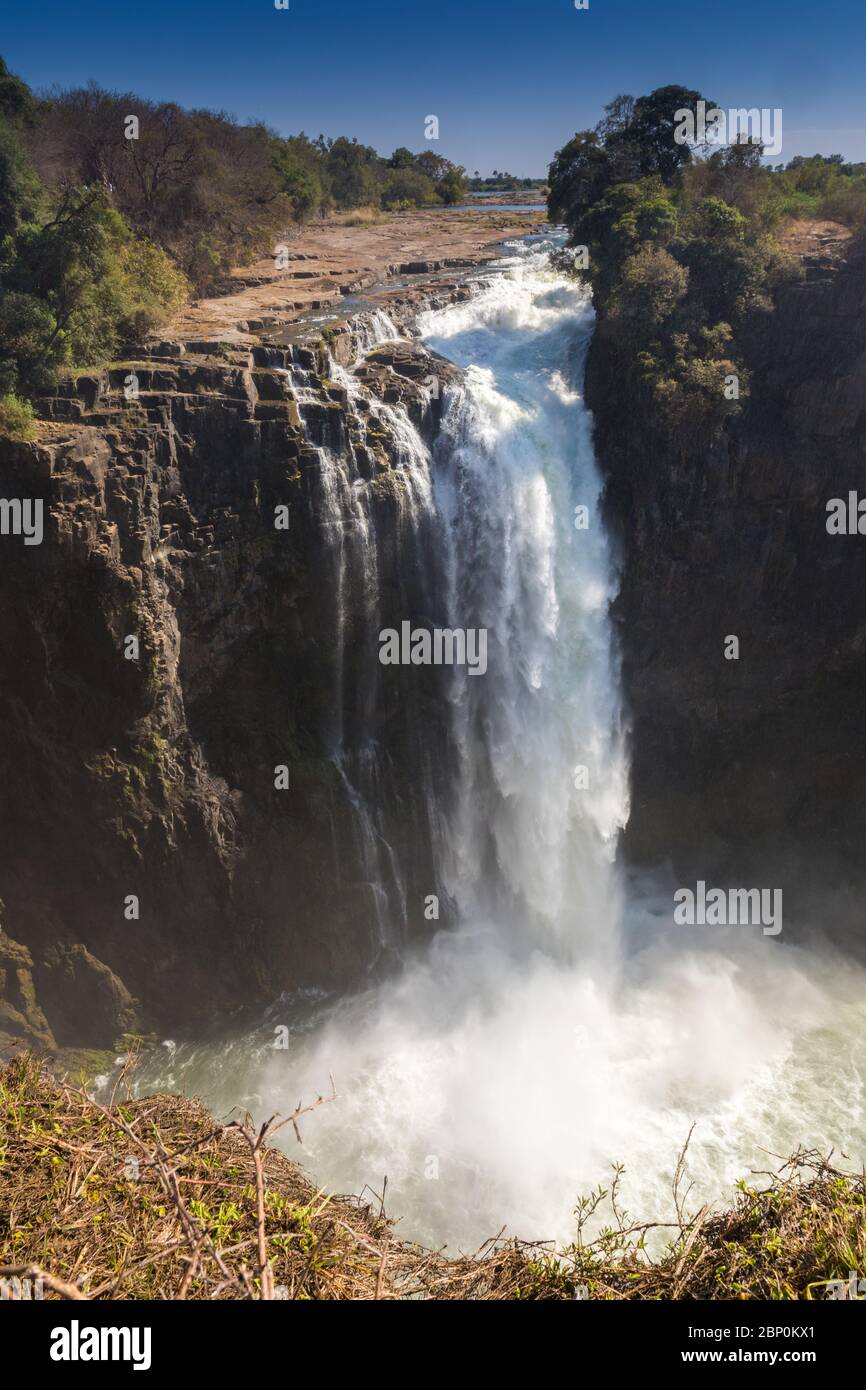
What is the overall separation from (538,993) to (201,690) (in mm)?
9843

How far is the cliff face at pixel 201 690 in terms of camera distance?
1321 cm

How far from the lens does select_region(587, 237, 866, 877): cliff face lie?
1681 cm

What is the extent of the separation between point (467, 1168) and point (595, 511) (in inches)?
534

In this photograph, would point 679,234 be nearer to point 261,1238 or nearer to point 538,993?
point 538,993

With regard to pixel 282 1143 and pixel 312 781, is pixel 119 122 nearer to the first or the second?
pixel 312 781

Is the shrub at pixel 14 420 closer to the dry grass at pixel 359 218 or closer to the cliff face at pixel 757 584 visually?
the cliff face at pixel 757 584

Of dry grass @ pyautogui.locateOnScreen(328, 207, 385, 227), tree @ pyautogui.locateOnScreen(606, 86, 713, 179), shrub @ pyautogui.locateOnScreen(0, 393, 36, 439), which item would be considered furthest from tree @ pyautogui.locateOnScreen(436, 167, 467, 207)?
shrub @ pyautogui.locateOnScreen(0, 393, 36, 439)

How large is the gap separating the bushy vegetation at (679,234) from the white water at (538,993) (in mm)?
2014

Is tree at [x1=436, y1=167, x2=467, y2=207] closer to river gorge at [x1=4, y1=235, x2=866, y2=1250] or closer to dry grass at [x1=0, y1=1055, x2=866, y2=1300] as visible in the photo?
river gorge at [x1=4, y1=235, x2=866, y2=1250]

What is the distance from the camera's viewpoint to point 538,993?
16.1m

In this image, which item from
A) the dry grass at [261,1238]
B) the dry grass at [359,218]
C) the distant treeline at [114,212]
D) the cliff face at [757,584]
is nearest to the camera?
the dry grass at [261,1238]

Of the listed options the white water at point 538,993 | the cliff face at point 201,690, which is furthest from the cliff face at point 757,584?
the cliff face at point 201,690

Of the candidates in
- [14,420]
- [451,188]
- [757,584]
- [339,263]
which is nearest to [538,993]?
[757,584]
